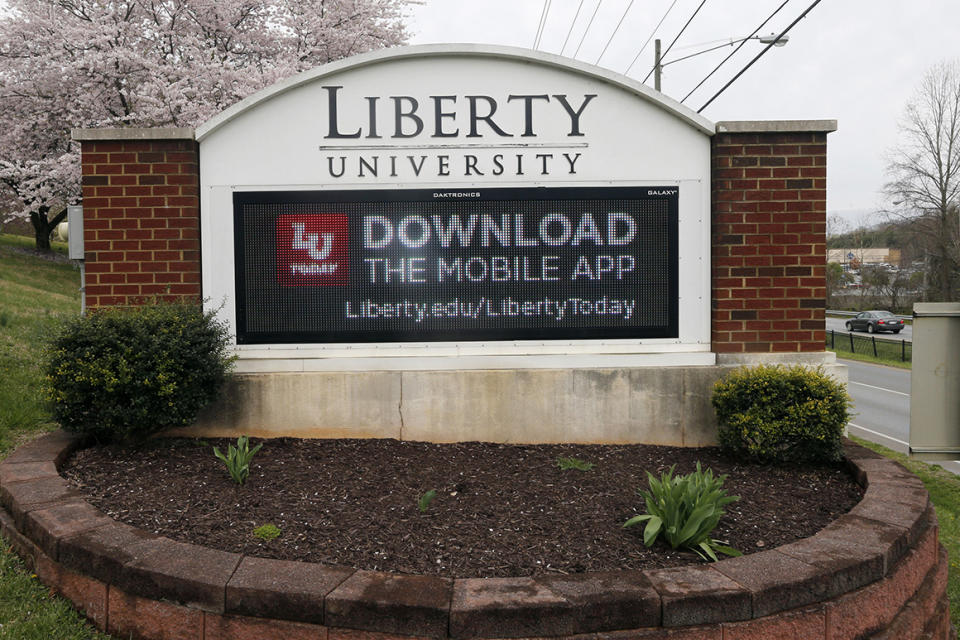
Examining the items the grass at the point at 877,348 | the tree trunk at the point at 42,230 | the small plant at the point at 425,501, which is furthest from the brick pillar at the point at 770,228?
the tree trunk at the point at 42,230

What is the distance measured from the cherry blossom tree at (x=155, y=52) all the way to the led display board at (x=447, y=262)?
12271 millimetres

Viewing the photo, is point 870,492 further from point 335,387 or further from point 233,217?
point 233,217

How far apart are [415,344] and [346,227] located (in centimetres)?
107

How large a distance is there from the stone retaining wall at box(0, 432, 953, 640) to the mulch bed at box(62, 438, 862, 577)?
0.96ft

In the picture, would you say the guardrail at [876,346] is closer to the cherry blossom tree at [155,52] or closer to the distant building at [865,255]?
the cherry blossom tree at [155,52]

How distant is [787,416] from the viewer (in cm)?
491

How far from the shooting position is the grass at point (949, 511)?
4859mm

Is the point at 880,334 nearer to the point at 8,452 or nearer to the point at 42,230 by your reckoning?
the point at 42,230

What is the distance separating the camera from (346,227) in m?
5.55

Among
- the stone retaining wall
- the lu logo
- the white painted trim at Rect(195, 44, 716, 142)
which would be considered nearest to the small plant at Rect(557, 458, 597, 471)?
the stone retaining wall

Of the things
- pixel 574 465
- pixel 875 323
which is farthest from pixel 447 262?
pixel 875 323

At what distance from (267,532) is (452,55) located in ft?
12.8

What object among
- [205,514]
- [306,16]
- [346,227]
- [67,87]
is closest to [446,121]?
[346,227]

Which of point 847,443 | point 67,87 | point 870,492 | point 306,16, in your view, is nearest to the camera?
point 870,492
